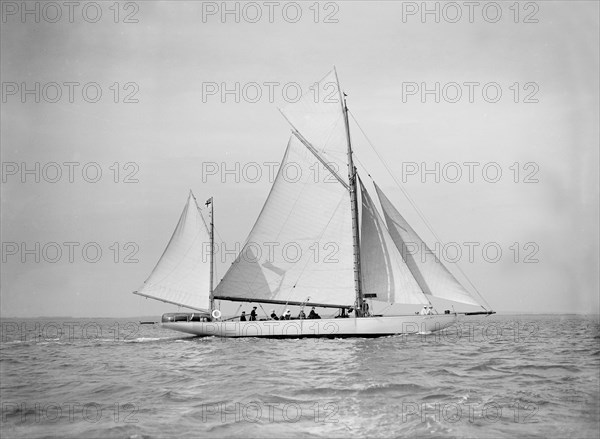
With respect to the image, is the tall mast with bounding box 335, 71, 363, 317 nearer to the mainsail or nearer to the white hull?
the white hull

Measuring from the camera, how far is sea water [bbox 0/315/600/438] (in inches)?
627

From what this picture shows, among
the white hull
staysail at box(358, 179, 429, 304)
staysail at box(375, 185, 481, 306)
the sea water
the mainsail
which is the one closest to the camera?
the sea water

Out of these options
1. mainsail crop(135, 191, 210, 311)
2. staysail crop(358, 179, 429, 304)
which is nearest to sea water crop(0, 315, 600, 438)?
staysail crop(358, 179, 429, 304)

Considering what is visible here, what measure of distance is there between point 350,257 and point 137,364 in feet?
70.7

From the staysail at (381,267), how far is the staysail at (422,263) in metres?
0.49

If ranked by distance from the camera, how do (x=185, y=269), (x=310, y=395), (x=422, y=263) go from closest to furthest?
(x=310, y=395) → (x=422, y=263) → (x=185, y=269)

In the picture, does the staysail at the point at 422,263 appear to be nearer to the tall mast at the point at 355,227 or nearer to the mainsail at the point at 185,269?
the tall mast at the point at 355,227

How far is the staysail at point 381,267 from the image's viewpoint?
4584 centimetres

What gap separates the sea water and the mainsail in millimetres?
16008

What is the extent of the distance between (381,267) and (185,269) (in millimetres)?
16484

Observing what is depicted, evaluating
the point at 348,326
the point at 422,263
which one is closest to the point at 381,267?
the point at 422,263

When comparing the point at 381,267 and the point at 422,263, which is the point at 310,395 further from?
the point at 381,267

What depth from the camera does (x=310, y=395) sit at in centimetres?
2042

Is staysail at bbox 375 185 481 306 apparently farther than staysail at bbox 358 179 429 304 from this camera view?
No
